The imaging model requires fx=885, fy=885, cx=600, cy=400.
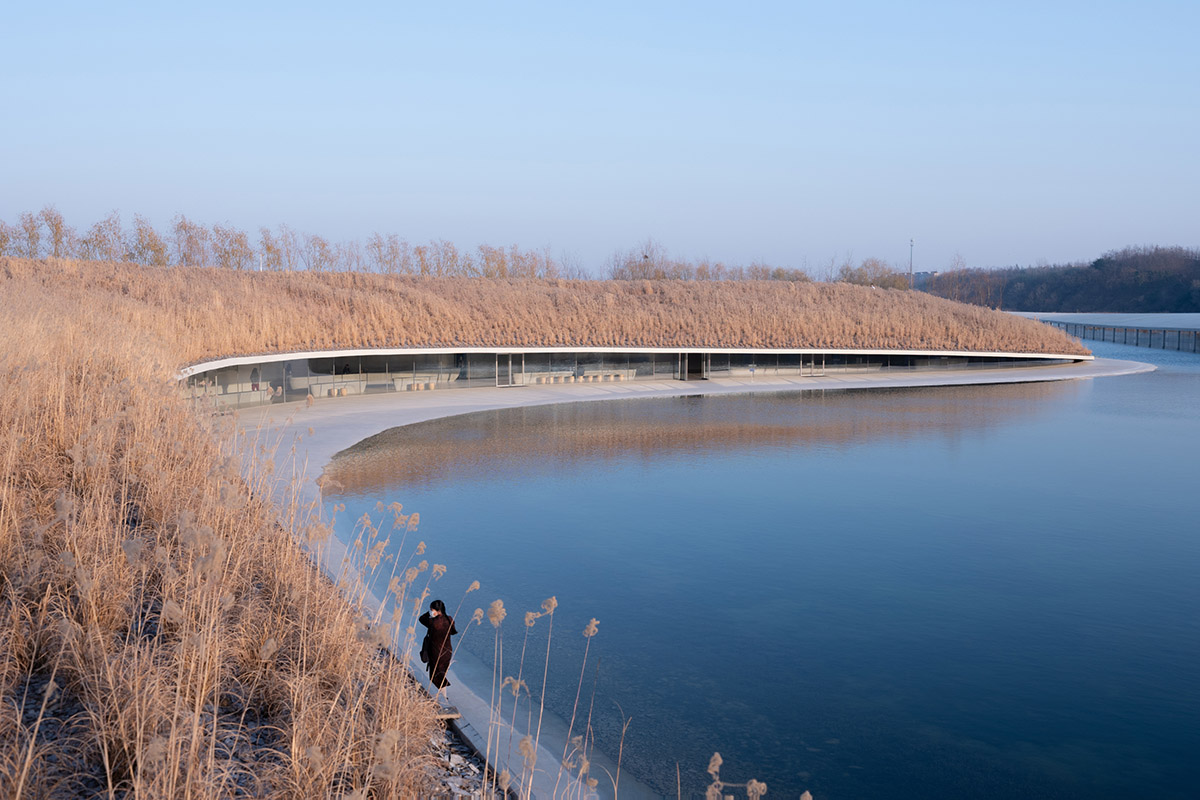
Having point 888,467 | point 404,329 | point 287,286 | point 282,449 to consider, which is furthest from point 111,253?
point 888,467

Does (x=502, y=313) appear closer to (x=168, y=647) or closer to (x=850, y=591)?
(x=850, y=591)

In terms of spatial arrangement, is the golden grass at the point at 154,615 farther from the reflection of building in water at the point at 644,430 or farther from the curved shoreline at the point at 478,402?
the reflection of building in water at the point at 644,430

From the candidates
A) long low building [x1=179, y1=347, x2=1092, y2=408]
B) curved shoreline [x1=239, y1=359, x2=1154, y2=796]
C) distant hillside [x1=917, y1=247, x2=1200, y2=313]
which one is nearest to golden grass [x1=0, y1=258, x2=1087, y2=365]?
long low building [x1=179, y1=347, x2=1092, y2=408]

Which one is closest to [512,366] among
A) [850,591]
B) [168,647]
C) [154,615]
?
[850,591]

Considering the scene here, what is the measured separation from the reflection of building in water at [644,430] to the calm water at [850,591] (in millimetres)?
120

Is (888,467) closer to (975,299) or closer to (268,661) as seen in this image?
(268,661)

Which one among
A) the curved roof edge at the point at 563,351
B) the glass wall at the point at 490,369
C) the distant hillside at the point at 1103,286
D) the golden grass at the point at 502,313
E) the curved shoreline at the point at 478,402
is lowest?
the curved shoreline at the point at 478,402

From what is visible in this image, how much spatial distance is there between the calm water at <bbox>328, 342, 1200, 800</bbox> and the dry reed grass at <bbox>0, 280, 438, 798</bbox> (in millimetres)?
1640

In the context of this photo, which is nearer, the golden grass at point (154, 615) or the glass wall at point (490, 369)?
the golden grass at point (154, 615)

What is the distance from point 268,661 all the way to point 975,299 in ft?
279

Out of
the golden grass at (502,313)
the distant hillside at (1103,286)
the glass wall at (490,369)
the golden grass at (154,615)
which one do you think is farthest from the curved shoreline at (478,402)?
the distant hillside at (1103,286)

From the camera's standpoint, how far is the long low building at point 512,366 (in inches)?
683

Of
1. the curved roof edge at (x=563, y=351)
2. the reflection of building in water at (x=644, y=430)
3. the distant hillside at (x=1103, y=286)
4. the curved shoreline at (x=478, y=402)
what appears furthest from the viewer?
the distant hillside at (x=1103, y=286)

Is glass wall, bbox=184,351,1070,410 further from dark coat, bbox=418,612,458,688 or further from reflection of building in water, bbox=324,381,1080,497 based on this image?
dark coat, bbox=418,612,458,688
